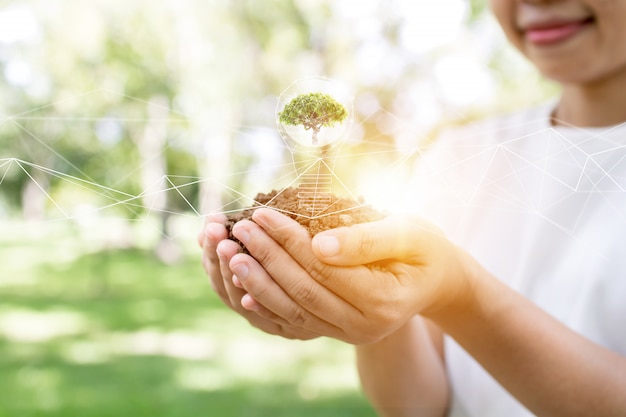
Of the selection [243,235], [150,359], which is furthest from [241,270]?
[150,359]

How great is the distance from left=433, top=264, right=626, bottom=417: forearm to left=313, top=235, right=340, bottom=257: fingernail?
0.32 metres

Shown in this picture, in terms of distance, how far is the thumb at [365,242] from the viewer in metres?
0.73

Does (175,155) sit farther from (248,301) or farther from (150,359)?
(150,359)

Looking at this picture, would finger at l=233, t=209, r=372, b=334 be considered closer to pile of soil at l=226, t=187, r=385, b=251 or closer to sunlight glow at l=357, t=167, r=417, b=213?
pile of soil at l=226, t=187, r=385, b=251

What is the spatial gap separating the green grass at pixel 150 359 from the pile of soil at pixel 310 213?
8.74 feet

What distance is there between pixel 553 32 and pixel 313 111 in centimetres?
69

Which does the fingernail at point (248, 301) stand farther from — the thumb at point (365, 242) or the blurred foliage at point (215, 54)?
the blurred foliage at point (215, 54)

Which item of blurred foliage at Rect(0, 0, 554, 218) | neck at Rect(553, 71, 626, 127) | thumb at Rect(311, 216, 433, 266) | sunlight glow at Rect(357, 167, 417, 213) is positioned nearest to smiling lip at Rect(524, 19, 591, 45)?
neck at Rect(553, 71, 626, 127)

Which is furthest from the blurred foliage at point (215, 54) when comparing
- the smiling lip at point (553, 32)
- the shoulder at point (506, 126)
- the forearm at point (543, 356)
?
the forearm at point (543, 356)

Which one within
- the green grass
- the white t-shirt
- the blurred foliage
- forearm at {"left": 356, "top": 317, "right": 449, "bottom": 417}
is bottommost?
the green grass

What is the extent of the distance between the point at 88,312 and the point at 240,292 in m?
5.25

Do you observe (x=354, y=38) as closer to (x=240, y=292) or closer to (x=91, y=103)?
(x=91, y=103)

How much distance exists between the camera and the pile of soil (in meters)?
0.78

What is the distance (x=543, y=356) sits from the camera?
960 millimetres
